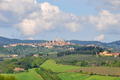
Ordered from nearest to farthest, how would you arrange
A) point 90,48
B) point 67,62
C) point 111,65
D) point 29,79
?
point 29,79 < point 111,65 < point 67,62 < point 90,48

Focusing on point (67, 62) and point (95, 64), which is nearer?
point (95, 64)

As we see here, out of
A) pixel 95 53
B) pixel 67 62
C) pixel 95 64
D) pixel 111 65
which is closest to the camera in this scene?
pixel 111 65

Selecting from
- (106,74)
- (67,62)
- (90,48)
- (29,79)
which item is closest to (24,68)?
(67,62)

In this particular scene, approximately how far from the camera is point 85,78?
261 ft

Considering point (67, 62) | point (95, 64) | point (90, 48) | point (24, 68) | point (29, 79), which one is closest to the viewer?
point (29, 79)

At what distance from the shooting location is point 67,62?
132m

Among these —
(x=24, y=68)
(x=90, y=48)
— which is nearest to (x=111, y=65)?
(x=24, y=68)

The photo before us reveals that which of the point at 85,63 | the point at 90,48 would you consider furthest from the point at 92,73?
the point at 90,48

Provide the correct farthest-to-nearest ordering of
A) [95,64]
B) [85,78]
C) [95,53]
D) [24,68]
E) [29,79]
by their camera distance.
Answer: [95,53]
[24,68]
[95,64]
[29,79]
[85,78]

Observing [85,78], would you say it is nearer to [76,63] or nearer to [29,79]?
[29,79]

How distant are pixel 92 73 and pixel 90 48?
4092 inches

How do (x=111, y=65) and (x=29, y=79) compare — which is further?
(x=111, y=65)

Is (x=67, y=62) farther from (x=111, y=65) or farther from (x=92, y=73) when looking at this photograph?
(x=92, y=73)

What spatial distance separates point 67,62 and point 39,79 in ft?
165
